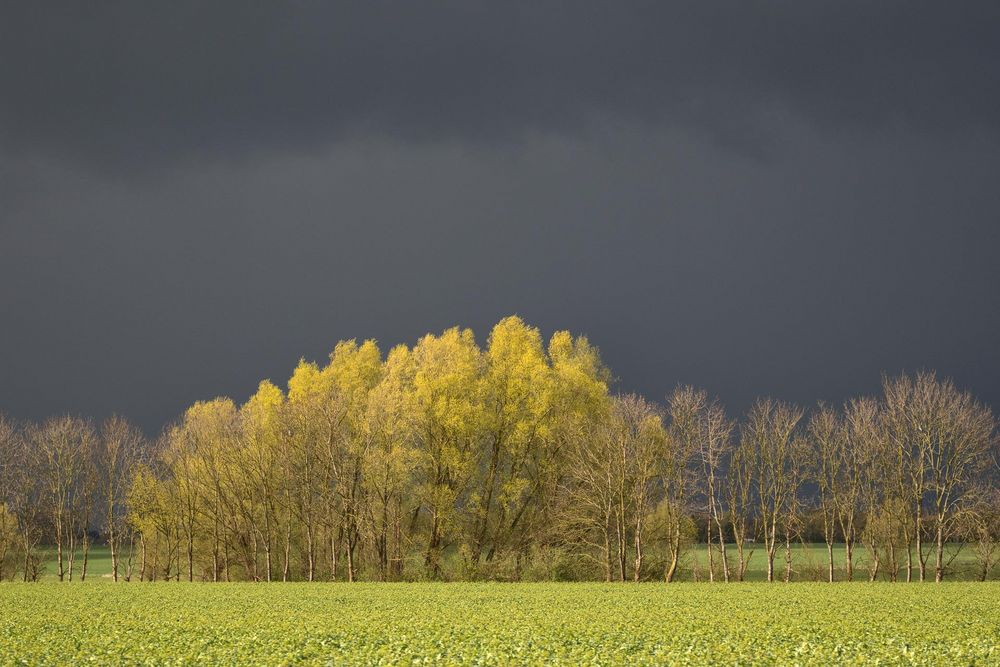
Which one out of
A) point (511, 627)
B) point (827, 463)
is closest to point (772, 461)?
point (827, 463)

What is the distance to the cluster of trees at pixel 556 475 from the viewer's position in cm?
6919

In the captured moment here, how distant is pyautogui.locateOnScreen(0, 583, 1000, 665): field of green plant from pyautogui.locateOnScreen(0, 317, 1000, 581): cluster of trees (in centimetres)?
1517

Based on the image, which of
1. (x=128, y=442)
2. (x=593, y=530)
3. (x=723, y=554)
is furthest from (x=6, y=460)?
(x=723, y=554)

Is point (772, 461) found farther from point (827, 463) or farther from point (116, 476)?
point (116, 476)

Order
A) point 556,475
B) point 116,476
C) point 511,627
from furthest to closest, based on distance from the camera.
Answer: point 116,476, point 556,475, point 511,627

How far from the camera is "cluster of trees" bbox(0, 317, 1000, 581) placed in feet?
227

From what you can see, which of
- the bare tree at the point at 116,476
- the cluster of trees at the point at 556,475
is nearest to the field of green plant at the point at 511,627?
the cluster of trees at the point at 556,475

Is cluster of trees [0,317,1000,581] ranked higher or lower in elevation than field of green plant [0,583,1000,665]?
higher

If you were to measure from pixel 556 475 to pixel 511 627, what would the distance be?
123ft

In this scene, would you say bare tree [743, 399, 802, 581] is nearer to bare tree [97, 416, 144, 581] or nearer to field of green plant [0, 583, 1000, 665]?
field of green plant [0, 583, 1000, 665]

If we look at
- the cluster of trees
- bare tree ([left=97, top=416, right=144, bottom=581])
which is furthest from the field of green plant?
bare tree ([left=97, top=416, right=144, bottom=581])

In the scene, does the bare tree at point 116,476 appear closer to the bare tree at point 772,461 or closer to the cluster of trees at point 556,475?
the cluster of trees at point 556,475

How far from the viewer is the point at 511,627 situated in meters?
34.8

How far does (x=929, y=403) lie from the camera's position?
71.7 m
